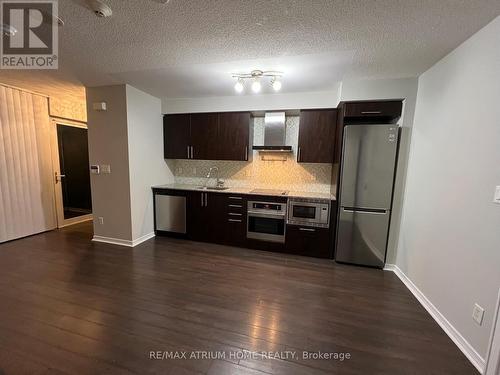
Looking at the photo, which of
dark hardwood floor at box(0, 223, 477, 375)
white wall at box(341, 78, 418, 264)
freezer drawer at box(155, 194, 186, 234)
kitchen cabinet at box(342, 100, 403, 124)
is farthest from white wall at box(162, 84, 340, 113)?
dark hardwood floor at box(0, 223, 477, 375)

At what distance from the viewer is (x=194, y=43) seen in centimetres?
196

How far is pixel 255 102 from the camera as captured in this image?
3584 mm

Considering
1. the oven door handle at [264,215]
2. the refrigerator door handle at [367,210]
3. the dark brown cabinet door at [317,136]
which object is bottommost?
the oven door handle at [264,215]

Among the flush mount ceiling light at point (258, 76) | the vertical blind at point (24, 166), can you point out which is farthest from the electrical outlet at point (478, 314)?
the vertical blind at point (24, 166)

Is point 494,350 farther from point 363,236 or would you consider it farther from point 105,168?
point 105,168

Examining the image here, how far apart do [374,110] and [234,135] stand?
209 cm

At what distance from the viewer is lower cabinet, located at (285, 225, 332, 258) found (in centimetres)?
316

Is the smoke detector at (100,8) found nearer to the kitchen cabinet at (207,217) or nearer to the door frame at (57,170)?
the kitchen cabinet at (207,217)

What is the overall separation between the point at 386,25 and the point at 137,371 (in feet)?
10.1

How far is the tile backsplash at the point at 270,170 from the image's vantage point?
3.70m

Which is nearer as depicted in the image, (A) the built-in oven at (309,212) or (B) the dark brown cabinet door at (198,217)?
(A) the built-in oven at (309,212)

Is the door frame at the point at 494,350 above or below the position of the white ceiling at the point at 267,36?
below

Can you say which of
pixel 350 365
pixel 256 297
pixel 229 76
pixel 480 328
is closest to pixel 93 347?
pixel 256 297

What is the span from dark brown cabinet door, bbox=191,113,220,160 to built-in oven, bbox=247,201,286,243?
1.21m
